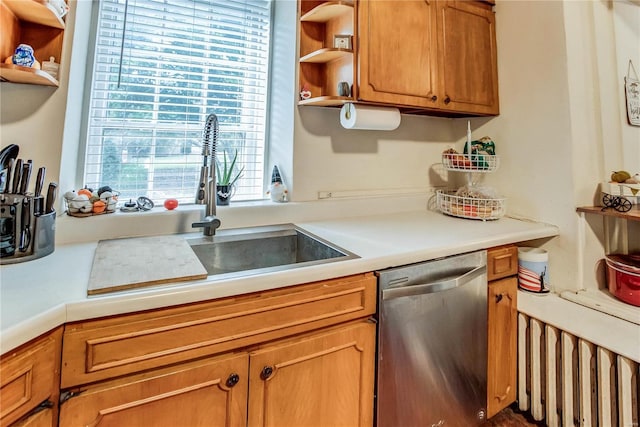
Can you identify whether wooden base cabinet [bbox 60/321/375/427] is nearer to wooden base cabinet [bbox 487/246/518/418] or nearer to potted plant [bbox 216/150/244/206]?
wooden base cabinet [bbox 487/246/518/418]

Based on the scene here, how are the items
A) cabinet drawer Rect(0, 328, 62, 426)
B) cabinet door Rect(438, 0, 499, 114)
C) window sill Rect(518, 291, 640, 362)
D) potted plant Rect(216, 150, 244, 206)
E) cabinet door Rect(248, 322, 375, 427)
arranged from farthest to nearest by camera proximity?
1. cabinet door Rect(438, 0, 499, 114)
2. potted plant Rect(216, 150, 244, 206)
3. window sill Rect(518, 291, 640, 362)
4. cabinet door Rect(248, 322, 375, 427)
5. cabinet drawer Rect(0, 328, 62, 426)

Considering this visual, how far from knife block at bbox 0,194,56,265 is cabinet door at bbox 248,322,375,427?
74 centimetres

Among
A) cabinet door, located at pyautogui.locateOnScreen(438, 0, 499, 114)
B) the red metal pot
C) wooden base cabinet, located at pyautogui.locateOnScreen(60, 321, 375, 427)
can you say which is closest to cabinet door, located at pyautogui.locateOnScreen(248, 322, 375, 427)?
wooden base cabinet, located at pyautogui.locateOnScreen(60, 321, 375, 427)

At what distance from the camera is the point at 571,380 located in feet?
4.40

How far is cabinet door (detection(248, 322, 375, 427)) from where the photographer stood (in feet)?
2.95

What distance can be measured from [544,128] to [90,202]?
81.0 inches

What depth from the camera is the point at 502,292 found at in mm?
1419

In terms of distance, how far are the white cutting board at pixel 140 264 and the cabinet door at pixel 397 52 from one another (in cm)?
97

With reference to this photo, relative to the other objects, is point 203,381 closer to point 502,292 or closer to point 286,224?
point 286,224

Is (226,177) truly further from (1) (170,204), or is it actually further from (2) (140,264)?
(2) (140,264)

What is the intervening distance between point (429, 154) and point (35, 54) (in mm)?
1928

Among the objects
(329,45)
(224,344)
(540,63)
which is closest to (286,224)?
(224,344)

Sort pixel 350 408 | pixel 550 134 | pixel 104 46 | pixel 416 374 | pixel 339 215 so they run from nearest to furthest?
pixel 350 408, pixel 416 374, pixel 104 46, pixel 550 134, pixel 339 215

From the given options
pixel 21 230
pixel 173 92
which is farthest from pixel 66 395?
pixel 173 92
